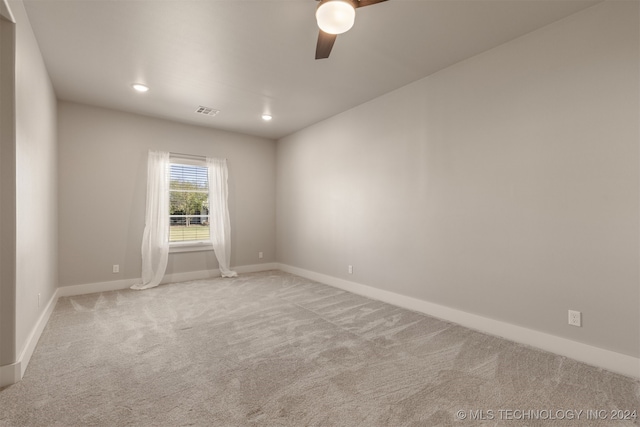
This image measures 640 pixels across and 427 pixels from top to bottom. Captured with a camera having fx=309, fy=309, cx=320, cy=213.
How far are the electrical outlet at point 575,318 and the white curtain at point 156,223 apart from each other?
5.07 m

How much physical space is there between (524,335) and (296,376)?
2.02 m

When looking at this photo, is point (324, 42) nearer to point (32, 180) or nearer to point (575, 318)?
point (32, 180)

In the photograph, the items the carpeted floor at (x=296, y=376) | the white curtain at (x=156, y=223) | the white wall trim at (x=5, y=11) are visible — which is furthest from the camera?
the white curtain at (x=156, y=223)

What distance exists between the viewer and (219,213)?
5484 mm

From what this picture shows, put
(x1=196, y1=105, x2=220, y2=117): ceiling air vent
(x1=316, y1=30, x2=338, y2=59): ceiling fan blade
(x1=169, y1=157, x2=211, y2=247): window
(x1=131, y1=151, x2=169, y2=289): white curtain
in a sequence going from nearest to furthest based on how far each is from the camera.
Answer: (x1=316, y1=30, x2=338, y2=59): ceiling fan blade → (x1=196, y1=105, x2=220, y2=117): ceiling air vent → (x1=131, y1=151, x2=169, y2=289): white curtain → (x1=169, y1=157, x2=211, y2=247): window

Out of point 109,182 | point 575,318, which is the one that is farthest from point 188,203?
point 575,318

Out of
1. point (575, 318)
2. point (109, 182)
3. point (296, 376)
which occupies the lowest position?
point (296, 376)

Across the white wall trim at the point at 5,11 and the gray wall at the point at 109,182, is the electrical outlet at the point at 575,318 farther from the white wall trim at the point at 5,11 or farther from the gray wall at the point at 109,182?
the gray wall at the point at 109,182

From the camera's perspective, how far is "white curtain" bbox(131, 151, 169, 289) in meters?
4.76

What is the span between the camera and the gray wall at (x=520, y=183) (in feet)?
7.36

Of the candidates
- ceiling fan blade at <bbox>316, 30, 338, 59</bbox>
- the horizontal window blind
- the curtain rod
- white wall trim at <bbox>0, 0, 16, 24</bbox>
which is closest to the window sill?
the horizontal window blind

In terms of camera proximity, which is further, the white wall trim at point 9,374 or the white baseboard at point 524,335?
the white baseboard at point 524,335

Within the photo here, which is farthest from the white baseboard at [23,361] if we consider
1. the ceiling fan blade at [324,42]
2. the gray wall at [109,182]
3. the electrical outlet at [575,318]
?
the electrical outlet at [575,318]

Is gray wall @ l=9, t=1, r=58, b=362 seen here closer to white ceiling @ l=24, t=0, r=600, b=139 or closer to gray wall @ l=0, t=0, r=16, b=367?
gray wall @ l=0, t=0, r=16, b=367
